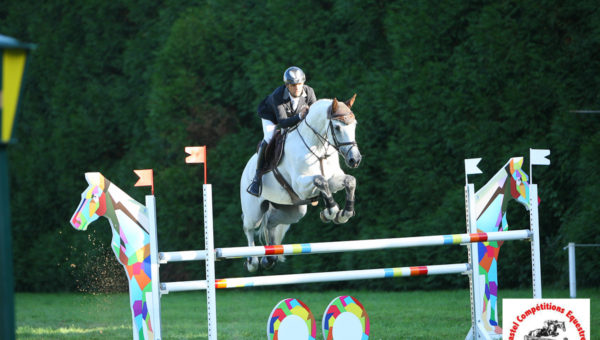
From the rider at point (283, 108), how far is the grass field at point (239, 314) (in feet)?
5.48

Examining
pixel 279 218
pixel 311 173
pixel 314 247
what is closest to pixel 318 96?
pixel 279 218

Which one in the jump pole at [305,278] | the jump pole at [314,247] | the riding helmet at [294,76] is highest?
the riding helmet at [294,76]

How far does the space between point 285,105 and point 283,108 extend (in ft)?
0.14

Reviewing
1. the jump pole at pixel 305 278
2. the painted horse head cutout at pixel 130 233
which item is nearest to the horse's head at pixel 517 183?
the jump pole at pixel 305 278

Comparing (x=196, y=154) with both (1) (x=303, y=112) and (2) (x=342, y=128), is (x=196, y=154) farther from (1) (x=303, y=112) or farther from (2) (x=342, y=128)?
(1) (x=303, y=112)

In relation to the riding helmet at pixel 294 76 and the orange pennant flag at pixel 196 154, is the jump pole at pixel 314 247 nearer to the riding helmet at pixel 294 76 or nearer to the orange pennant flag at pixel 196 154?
the orange pennant flag at pixel 196 154

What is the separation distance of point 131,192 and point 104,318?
2.99 m

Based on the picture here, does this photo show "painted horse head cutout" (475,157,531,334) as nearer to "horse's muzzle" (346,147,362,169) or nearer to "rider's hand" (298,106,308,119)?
"horse's muzzle" (346,147,362,169)

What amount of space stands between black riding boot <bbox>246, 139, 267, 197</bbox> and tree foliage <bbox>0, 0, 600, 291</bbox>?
3.18 m

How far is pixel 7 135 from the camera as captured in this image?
2303mm

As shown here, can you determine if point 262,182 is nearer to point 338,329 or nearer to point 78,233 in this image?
point 338,329

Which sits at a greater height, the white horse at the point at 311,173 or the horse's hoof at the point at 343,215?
the white horse at the point at 311,173

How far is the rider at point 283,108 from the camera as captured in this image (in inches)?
221

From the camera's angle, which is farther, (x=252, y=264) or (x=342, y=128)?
(x=252, y=264)
